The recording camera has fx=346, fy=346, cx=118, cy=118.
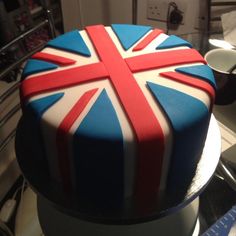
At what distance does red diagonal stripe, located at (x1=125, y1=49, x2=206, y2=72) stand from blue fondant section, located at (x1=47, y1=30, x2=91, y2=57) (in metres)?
0.07

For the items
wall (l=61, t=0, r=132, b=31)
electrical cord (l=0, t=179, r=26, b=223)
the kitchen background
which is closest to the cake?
the kitchen background

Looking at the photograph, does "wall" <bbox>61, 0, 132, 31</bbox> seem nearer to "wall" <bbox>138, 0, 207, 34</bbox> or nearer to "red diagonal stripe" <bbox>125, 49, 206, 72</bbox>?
"wall" <bbox>138, 0, 207, 34</bbox>

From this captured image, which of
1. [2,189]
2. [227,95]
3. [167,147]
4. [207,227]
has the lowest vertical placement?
[2,189]

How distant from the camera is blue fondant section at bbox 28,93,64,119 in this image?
0.44 metres

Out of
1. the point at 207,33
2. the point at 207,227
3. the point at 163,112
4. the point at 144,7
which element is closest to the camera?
the point at 163,112

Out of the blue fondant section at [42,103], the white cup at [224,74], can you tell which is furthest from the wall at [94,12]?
the blue fondant section at [42,103]

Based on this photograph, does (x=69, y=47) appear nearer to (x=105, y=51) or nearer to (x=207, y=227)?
(x=105, y=51)

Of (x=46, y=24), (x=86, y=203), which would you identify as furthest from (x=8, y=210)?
(x=86, y=203)

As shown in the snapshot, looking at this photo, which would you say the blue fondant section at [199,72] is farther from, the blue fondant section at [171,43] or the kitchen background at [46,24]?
the kitchen background at [46,24]

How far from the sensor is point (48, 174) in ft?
1.65

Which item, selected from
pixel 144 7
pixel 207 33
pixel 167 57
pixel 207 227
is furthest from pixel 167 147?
pixel 144 7

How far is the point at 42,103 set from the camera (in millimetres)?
443

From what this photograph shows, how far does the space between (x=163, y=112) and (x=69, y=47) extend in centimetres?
19

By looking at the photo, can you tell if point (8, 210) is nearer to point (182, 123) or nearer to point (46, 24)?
point (46, 24)
